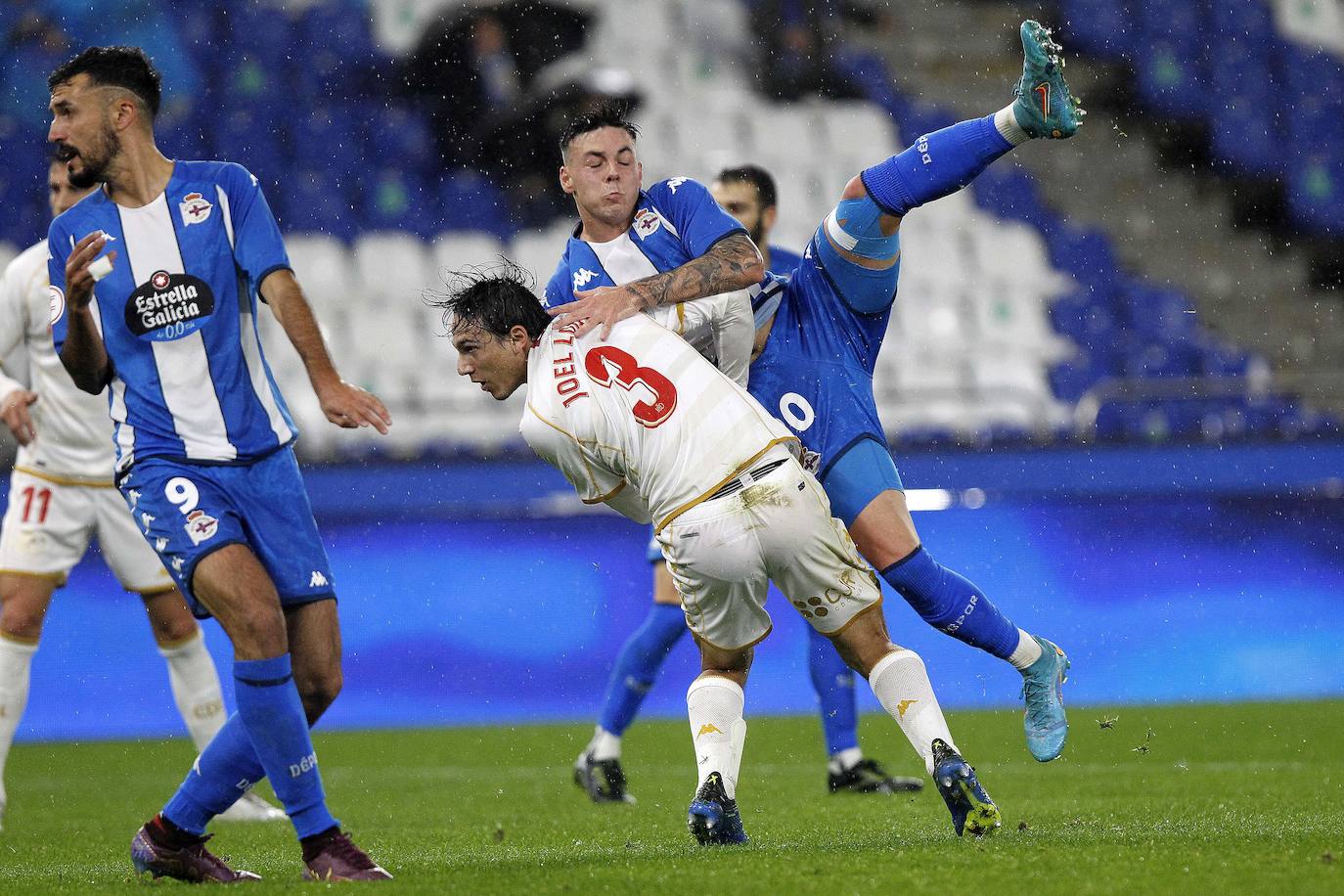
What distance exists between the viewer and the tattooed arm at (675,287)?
461cm

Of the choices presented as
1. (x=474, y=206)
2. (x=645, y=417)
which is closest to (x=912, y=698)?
(x=645, y=417)

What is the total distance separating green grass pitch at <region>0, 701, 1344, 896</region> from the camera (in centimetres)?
395

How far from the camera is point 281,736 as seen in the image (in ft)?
14.2

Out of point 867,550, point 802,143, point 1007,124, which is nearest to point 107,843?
point 867,550

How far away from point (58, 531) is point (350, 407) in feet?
10.7

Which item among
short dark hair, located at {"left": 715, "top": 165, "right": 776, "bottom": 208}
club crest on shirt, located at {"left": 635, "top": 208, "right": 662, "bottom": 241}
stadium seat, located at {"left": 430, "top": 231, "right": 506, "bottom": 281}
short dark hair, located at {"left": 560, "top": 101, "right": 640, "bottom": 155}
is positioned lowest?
club crest on shirt, located at {"left": 635, "top": 208, "right": 662, "bottom": 241}

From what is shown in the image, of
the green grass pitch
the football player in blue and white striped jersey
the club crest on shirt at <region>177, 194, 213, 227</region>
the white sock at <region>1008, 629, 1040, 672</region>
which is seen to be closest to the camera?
the green grass pitch

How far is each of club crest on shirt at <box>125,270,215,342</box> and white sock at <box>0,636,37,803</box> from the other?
9.05ft

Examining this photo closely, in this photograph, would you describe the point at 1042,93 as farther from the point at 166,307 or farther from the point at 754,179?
the point at 166,307

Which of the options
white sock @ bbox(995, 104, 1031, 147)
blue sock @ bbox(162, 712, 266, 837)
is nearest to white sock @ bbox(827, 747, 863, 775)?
white sock @ bbox(995, 104, 1031, 147)

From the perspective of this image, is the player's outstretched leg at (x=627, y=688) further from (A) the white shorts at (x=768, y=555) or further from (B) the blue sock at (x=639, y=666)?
(A) the white shorts at (x=768, y=555)

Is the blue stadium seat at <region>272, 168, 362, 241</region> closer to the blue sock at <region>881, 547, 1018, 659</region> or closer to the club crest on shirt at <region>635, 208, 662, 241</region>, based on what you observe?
the club crest on shirt at <region>635, 208, 662, 241</region>

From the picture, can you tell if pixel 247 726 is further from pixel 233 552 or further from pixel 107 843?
pixel 107 843

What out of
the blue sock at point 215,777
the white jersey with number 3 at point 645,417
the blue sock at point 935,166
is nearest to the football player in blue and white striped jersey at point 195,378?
the blue sock at point 215,777
